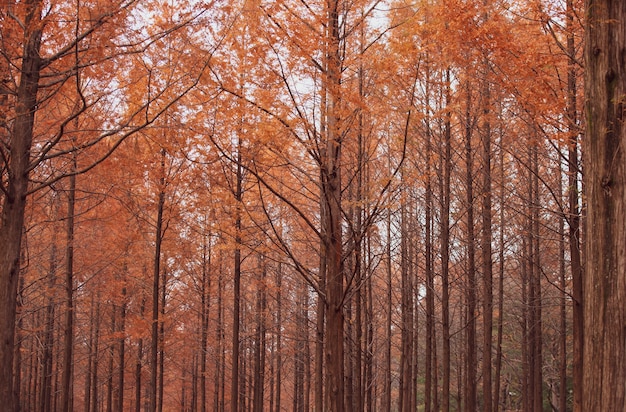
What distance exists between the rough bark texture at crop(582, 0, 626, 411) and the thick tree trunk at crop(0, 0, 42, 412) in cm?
460

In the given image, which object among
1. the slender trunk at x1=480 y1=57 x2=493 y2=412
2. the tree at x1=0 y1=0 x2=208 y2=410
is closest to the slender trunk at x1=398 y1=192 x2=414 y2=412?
the slender trunk at x1=480 y1=57 x2=493 y2=412

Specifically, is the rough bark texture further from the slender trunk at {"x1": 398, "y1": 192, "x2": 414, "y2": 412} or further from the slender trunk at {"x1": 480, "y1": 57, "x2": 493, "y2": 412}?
the slender trunk at {"x1": 398, "y1": 192, "x2": 414, "y2": 412}

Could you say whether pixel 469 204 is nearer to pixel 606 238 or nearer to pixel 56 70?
pixel 606 238

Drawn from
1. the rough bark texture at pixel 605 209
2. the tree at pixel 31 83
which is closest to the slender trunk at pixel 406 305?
the tree at pixel 31 83

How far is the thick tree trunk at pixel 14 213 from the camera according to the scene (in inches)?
203

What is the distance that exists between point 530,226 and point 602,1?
9461mm

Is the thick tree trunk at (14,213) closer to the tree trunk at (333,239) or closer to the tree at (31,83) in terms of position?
the tree at (31,83)

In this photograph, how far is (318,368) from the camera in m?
10.1

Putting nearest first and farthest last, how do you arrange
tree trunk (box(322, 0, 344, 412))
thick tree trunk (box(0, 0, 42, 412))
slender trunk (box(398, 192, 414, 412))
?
thick tree trunk (box(0, 0, 42, 412)) → tree trunk (box(322, 0, 344, 412)) → slender trunk (box(398, 192, 414, 412))

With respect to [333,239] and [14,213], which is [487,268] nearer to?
[333,239]

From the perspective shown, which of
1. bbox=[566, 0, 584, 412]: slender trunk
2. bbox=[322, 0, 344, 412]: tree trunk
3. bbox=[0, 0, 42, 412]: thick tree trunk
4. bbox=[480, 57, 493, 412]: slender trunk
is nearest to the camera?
bbox=[0, 0, 42, 412]: thick tree trunk

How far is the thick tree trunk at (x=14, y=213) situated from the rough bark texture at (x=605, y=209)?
15.1 ft

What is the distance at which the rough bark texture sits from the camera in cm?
338

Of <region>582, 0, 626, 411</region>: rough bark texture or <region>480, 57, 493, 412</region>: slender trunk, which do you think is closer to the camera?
<region>582, 0, 626, 411</region>: rough bark texture
